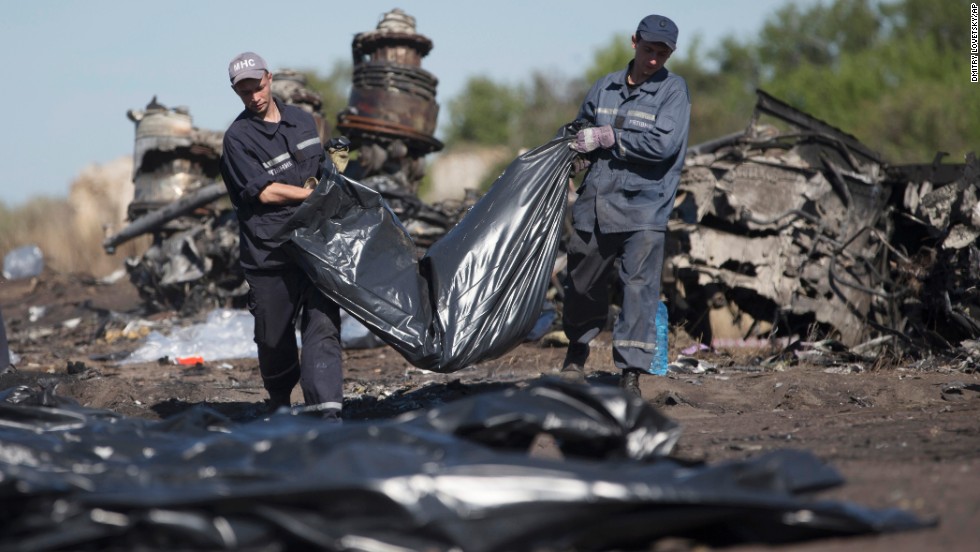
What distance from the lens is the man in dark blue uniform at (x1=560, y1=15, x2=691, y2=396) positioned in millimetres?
5633

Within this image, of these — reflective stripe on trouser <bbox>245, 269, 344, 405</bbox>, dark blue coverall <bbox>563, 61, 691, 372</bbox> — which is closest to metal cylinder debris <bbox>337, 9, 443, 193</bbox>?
dark blue coverall <bbox>563, 61, 691, 372</bbox>

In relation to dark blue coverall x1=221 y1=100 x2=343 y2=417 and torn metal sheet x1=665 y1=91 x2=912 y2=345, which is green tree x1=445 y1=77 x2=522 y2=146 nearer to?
torn metal sheet x1=665 y1=91 x2=912 y2=345

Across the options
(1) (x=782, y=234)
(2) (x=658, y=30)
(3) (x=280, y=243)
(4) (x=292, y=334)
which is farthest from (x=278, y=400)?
(1) (x=782, y=234)

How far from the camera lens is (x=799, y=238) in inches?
344

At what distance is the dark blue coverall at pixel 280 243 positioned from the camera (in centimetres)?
519

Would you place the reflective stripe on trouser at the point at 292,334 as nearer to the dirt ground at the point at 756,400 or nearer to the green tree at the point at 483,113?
the dirt ground at the point at 756,400

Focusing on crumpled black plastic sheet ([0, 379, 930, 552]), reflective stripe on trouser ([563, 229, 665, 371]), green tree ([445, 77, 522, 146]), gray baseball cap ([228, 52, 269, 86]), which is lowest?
crumpled black plastic sheet ([0, 379, 930, 552])

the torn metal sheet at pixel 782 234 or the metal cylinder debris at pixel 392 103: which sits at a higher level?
the metal cylinder debris at pixel 392 103

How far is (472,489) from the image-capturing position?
2783mm

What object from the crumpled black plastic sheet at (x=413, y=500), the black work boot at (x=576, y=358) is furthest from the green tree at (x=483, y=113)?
the crumpled black plastic sheet at (x=413, y=500)

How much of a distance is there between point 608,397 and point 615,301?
5.83 metres

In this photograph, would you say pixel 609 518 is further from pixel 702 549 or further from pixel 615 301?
pixel 615 301

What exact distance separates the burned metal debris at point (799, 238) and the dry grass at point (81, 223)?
30.8 ft

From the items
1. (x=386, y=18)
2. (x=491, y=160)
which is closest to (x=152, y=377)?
(x=386, y=18)
